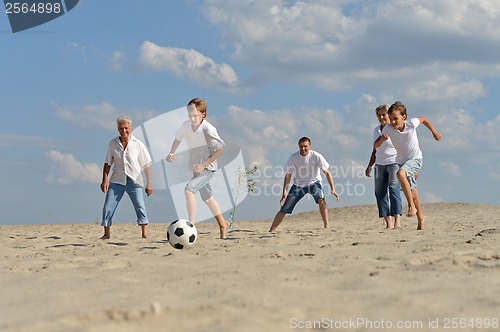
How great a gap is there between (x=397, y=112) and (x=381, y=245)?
2768 millimetres

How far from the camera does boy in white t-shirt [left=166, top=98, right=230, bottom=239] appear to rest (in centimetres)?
772

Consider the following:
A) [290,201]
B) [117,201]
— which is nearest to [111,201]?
[117,201]

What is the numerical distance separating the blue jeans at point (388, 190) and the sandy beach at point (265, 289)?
256 cm

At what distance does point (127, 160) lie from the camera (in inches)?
335

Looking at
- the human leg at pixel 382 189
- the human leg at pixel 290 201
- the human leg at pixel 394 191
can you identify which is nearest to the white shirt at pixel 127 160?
the human leg at pixel 290 201

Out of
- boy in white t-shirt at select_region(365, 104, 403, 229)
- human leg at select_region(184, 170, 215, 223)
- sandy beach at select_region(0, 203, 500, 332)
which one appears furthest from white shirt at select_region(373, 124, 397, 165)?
human leg at select_region(184, 170, 215, 223)

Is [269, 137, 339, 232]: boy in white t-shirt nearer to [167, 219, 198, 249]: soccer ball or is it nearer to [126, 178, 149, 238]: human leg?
[126, 178, 149, 238]: human leg

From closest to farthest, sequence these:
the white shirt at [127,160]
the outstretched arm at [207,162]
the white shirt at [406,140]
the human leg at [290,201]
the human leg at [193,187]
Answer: the outstretched arm at [207,162] < the human leg at [193,187] < the white shirt at [406,140] < the white shirt at [127,160] < the human leg at [290,201]

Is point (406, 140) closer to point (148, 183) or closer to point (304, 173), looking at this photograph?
point (304, 173)

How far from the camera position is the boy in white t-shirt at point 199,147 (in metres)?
7.72

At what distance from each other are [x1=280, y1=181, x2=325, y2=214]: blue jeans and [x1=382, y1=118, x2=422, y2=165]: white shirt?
1857mm

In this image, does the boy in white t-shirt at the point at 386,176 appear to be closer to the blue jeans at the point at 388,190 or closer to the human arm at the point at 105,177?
the blue jeans at the point at 388,190

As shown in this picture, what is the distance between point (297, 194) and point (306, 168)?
0.50 m

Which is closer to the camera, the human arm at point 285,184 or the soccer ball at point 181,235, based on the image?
the soccer ball at point 181,235
